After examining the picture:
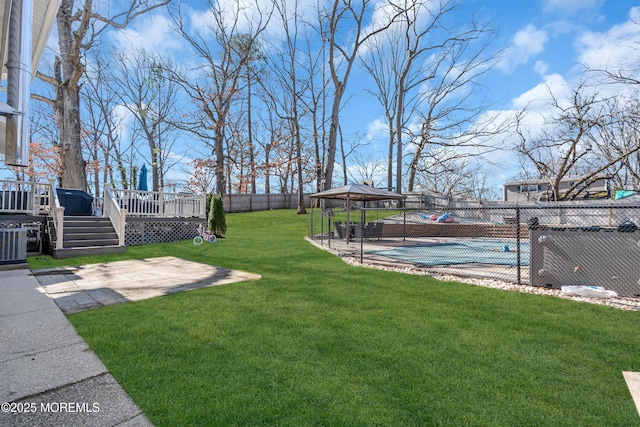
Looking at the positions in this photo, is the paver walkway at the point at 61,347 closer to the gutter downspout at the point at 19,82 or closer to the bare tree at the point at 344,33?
the gutter downspout at the point at 19,82

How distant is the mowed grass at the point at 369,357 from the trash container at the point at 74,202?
31.7ft

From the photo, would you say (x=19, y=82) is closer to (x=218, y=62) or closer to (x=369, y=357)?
(x=369, y=357)

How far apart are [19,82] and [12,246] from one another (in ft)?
14.7

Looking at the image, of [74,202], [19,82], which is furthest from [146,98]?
[19,82]

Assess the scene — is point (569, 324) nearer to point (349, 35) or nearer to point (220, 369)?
point (220, 369)

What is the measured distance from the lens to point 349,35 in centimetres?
2105

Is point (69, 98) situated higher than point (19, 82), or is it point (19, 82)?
point (69, 98)

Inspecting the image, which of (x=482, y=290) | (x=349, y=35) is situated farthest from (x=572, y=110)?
(x=482, y=290)

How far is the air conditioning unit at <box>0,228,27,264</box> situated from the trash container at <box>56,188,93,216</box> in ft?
16.0

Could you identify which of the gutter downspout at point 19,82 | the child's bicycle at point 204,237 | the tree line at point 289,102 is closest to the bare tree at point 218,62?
the tree line at point 289,102

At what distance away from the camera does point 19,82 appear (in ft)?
11.7

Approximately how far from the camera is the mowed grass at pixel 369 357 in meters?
1.76

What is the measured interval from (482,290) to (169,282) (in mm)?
4715

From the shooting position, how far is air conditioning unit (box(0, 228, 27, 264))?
6296mm
